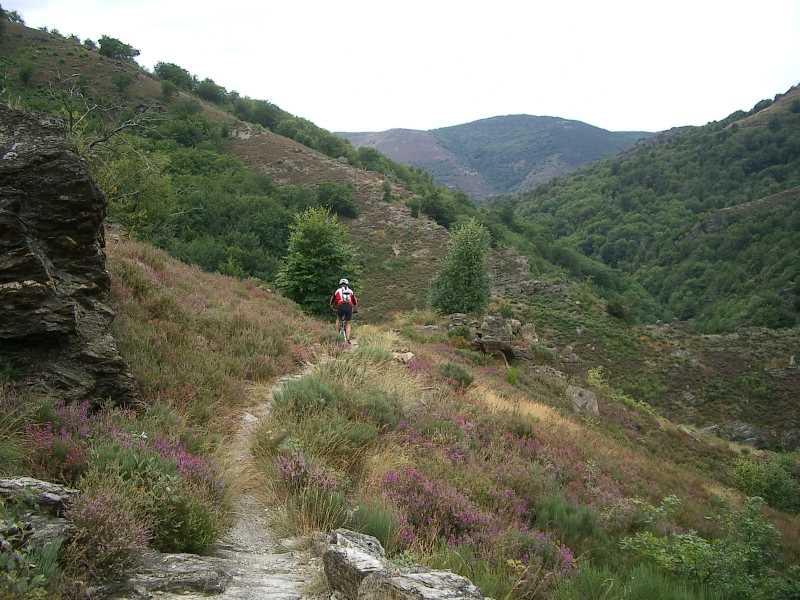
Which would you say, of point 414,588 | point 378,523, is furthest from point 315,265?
point 414,588

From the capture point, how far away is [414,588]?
9.21ft

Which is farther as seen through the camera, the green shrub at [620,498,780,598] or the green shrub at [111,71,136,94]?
the green shrub at [111,71,136,94]

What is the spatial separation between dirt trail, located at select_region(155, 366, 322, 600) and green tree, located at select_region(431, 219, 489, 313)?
973 inches

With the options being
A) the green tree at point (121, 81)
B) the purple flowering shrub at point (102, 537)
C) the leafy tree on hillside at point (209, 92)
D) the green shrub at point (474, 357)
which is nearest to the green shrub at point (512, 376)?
the green shrub at point (474, 357)

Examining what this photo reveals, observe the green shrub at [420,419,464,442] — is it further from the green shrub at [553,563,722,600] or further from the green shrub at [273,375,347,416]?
A: the green shrub at [553,563,722,600]

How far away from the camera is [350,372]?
7.86 metres

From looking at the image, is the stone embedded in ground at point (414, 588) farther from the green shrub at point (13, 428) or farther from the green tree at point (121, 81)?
the green tree at point (121, 81)

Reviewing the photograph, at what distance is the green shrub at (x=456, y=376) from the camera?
10.5 meters

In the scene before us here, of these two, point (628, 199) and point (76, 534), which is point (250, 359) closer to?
point (76, 534)

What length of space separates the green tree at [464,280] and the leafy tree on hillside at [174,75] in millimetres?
61377

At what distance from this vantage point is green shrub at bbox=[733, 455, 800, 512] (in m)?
15.3

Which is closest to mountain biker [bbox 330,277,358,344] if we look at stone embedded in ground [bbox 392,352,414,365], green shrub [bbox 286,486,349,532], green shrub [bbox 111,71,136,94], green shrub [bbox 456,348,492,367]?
stone embedded in ground [bbox 392,352,414,365]

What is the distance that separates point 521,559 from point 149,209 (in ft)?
82.8

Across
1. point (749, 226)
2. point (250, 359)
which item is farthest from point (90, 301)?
point (749, 226)
